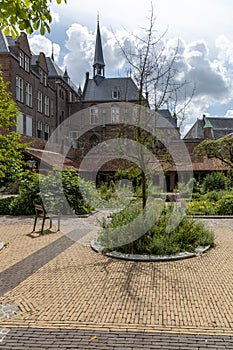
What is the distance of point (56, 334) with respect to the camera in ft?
12.7

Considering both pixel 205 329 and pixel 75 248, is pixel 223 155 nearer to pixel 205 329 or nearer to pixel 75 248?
pixel 75 248

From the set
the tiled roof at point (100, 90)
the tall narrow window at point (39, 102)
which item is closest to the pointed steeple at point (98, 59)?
the tiled roof at point (100, 90)

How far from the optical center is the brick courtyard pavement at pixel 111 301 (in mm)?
3756

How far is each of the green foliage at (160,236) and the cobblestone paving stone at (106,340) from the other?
372 cm

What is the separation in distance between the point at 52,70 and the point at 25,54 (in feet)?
39.6

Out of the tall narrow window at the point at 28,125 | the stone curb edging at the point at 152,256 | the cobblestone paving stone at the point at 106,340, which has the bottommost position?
the cobblestone paving stone at the point at 106,340

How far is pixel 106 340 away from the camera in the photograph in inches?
146

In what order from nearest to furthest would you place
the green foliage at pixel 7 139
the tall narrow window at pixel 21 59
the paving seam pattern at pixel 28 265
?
the paving seam pattern at pixel 28 265 → the green foliage at pixel 7 139 → the tall narrow window at pixel 21 59

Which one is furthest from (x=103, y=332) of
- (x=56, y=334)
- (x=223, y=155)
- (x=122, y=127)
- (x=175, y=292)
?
(x=223, y=155)

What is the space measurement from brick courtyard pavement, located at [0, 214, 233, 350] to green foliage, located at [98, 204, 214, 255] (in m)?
0.50

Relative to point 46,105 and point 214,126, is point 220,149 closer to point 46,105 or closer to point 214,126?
point 46,105

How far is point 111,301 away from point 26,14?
3.94 m

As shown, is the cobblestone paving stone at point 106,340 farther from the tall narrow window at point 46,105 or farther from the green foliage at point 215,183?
the tall narrow window at point 46,105

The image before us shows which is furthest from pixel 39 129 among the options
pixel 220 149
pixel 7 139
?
pixel 7 139
